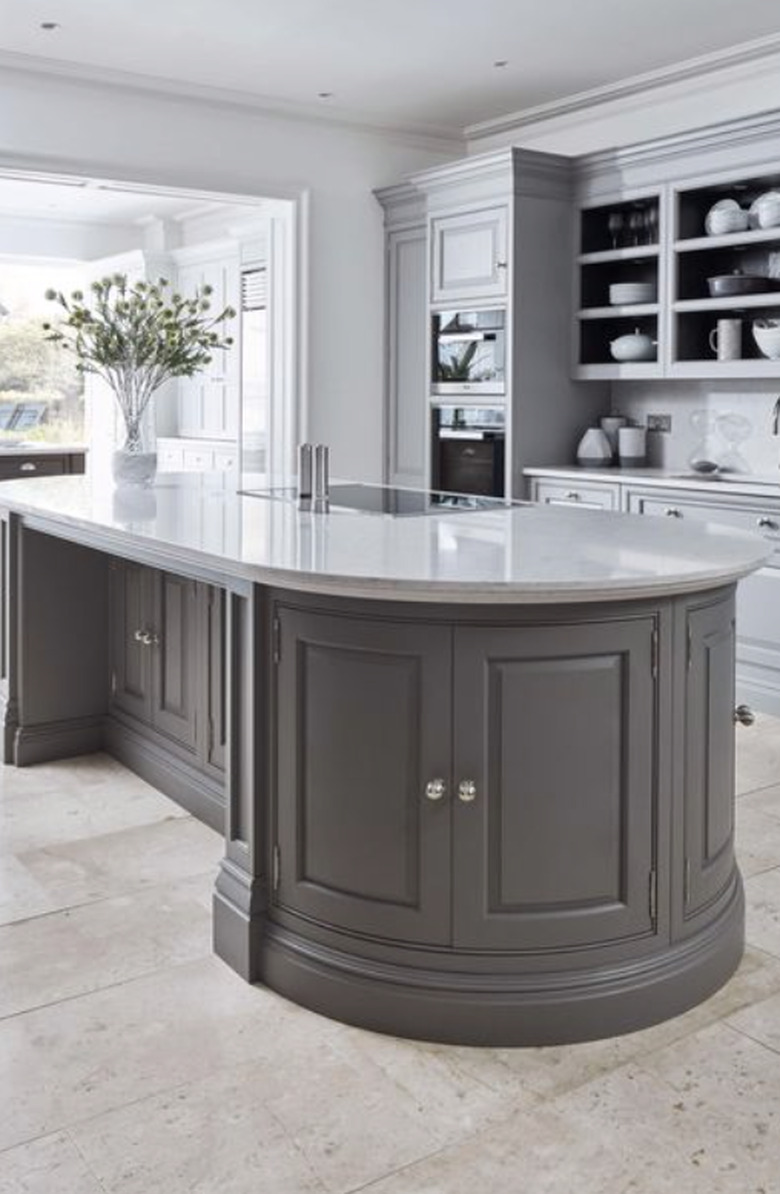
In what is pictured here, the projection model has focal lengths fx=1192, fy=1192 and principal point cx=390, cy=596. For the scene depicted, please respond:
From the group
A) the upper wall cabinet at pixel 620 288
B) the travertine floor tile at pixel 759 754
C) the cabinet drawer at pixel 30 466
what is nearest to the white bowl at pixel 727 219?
the upper wall cabinet at pixel 620 288

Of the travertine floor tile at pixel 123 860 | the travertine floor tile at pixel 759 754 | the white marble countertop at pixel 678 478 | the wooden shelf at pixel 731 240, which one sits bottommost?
the travertine floor tile at pixel 123 860

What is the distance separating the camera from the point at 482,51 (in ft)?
17.2

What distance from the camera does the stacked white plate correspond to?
17.8 ft

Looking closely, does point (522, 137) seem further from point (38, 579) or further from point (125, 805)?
point (125, 805)

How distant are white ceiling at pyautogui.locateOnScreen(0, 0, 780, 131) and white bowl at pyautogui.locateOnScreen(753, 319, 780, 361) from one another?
1.19 m

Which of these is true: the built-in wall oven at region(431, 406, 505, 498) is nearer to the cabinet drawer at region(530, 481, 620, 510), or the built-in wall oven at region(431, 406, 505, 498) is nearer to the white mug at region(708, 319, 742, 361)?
the cabinet drawer at region(530, 481, 620, 510)

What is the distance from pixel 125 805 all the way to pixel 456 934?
1.66 meters

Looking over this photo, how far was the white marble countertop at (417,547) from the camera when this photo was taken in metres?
2.15

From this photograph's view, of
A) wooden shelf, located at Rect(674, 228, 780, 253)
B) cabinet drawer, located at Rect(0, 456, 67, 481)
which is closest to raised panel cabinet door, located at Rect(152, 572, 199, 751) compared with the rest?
wooden shelf, located at Rect(674, 228, 780, 253)

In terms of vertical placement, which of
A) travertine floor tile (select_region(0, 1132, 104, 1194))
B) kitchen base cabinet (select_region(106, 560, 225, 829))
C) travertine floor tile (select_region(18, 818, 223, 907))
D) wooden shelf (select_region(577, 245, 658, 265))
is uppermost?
wooden shelf (select_region(577, 245, 658, 265))

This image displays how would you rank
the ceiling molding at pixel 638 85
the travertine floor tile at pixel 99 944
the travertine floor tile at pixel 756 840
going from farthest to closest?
the ceiling molding at pixel 638 85 < the travertine floor tile at pixel 756 840 < the travertine floor tile at pixel 99 944

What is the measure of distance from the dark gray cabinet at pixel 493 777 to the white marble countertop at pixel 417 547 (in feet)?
0.33

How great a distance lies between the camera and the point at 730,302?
4934 millimetres

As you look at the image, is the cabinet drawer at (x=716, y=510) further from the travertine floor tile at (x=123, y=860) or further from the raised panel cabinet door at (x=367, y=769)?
the raised panel cabinet door at (x=367, y=769)
